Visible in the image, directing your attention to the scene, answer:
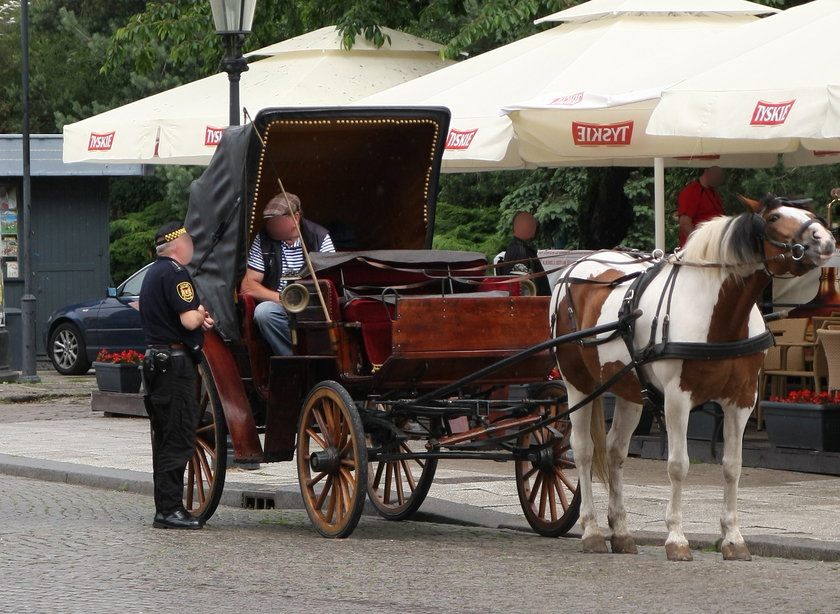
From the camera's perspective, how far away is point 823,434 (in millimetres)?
11500

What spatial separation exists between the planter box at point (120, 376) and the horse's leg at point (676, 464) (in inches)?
402

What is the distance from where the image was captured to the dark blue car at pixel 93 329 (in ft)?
77.1

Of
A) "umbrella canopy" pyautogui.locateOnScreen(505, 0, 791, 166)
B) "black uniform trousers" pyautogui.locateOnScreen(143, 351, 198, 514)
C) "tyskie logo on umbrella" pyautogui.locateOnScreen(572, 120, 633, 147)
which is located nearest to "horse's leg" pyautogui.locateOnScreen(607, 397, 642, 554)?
"black uniform trousers" pyautogui.locateOnScreen(143, 351, 198, 514)

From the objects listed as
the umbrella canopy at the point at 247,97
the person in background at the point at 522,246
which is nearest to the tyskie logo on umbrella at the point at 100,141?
the umbrella canopy at the point at 247,97

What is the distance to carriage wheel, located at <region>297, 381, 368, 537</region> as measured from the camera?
9008mm

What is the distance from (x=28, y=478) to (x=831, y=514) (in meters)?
6.66

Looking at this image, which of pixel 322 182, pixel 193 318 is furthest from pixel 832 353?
pixel 193 318

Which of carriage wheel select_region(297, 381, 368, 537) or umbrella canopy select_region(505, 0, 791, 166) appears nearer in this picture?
carriage wheel select_region(297, 381, 368, 537)

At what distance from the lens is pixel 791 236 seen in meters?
7.96

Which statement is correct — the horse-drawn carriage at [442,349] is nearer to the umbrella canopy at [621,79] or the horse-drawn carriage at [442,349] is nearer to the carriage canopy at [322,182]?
the carriage canopy at [322,182]

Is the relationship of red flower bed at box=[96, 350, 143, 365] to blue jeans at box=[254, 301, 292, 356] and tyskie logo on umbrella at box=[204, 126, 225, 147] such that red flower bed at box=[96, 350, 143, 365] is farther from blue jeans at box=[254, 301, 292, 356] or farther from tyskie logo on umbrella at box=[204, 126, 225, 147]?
blue jeans at box=[254, 301, 292, 356]

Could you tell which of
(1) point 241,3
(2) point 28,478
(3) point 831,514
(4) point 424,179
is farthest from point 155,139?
(3) point 831,514

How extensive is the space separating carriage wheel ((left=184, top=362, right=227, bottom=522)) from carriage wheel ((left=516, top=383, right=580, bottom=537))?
1.86 metres

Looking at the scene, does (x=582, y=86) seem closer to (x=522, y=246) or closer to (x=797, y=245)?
(x=522, y=246)
